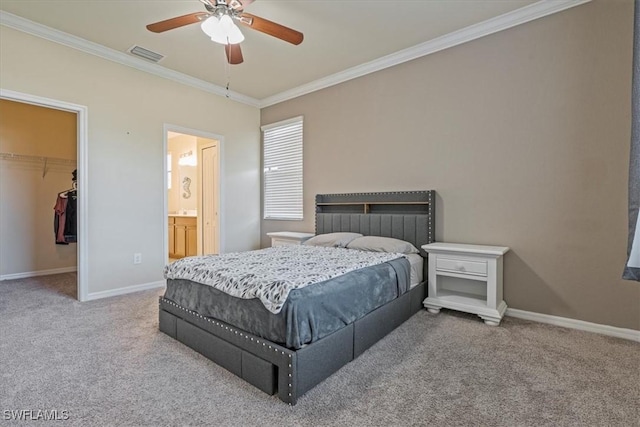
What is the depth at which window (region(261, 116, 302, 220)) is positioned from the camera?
16.0 feet

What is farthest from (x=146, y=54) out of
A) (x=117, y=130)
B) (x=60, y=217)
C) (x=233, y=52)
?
(x=60, y=217)

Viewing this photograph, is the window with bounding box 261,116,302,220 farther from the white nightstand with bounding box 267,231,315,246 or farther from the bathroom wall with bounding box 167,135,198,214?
the bathroom wall with bounding box 167,135,198,214

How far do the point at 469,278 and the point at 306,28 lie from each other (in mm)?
2966

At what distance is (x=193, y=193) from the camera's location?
7004mm

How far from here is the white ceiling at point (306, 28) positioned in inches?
109

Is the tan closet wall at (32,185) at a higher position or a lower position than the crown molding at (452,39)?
lower

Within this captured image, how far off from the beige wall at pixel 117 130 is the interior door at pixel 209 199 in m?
0.88

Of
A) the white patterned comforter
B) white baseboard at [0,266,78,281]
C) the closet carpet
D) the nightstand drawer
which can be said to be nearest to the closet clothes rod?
white baseboard at [0,266,78,281]

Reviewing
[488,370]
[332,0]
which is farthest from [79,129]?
[488,370]

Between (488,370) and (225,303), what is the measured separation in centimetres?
179

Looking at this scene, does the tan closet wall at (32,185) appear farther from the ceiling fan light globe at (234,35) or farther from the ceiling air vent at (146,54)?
the ceiling fan light globe at (234,35)

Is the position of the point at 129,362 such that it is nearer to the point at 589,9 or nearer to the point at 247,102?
the point at 247,102

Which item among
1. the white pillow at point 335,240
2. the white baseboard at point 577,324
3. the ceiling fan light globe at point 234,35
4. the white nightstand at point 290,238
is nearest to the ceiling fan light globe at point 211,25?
the ceiling fan light globe at point 234,35

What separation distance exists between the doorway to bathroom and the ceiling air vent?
85cm
